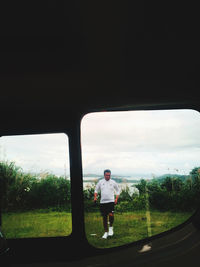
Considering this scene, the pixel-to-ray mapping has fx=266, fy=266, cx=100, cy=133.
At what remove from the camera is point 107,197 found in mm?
2783

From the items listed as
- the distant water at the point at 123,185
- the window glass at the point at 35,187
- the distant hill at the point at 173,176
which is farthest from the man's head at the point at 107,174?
the distant hill at the point at 173,176

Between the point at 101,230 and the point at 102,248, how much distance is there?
172 millimetres

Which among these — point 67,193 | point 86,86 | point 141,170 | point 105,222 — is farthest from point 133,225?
point 86,86

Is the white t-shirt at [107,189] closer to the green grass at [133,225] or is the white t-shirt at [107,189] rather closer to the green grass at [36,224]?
the green grass at [133,225]

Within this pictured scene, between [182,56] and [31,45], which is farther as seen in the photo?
[182,56]

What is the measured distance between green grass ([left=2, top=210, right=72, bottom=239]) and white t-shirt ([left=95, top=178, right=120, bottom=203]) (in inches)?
15.3

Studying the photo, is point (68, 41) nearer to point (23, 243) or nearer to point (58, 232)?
point (58, 232)

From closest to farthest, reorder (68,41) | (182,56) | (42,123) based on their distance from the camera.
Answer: (68,41) < (182,56) < (42,123)

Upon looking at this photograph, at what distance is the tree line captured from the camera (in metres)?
2.71

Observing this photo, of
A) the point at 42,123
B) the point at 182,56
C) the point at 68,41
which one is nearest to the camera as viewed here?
the point at 68,41

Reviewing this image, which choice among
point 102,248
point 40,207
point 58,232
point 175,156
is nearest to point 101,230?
point 102,248

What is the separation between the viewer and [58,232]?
2.68 metres

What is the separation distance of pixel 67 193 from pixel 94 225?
1.41 ft

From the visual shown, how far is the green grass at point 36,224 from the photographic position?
267 cm
